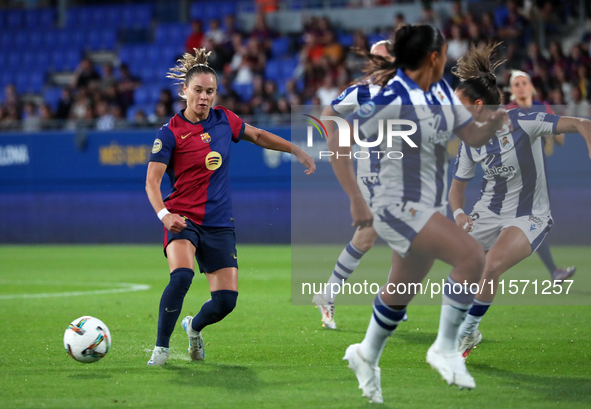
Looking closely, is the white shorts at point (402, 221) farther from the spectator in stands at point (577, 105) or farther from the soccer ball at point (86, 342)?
the spectator in stands at point (577, 105)

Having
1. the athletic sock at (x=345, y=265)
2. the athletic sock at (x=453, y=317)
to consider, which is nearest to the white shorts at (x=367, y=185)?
the athletic sock at (x=453, y=317)

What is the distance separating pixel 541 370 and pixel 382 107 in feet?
7.27

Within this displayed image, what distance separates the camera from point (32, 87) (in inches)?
949

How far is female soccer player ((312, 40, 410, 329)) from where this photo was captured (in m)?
4.40

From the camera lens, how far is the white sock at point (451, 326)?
418 cm

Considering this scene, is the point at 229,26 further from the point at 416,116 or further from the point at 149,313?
the point at 416,116

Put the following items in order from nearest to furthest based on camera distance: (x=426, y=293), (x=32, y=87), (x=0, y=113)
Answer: (x=426, y=293) < (x=0, y=113) < (x=32, y=87)

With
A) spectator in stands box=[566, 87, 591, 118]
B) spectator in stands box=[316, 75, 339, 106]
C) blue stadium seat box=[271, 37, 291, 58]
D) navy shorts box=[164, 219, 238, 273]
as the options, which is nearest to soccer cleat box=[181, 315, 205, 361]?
navy shorts box=[164, 219, 238, 273]

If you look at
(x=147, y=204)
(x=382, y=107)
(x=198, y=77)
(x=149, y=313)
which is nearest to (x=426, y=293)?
(x=149, y=313)

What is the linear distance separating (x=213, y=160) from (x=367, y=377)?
2.00 metres

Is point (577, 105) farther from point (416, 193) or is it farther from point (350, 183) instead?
point (350, 183)

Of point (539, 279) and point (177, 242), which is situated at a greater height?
point (177, 242)

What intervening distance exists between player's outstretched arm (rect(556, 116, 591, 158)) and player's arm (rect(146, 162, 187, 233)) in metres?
2.71

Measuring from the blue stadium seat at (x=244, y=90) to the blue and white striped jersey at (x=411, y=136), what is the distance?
644 inches
